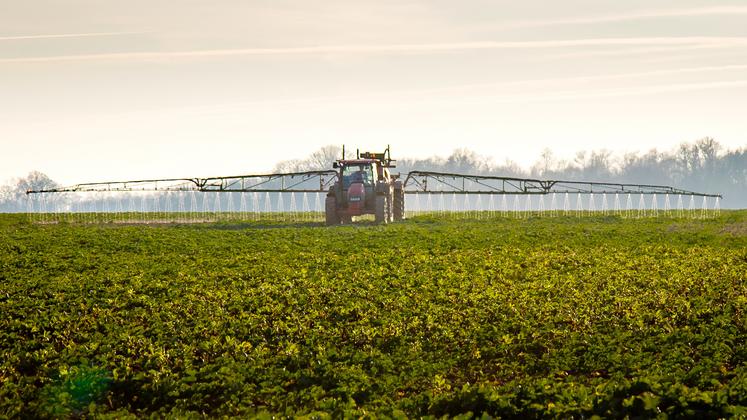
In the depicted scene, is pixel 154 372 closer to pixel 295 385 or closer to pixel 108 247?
pixel 295 385

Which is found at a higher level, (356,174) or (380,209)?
(356,174)

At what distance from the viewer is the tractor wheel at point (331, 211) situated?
55.3m

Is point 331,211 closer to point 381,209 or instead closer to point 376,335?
point 381,209

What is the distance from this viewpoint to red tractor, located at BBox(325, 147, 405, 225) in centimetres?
5409

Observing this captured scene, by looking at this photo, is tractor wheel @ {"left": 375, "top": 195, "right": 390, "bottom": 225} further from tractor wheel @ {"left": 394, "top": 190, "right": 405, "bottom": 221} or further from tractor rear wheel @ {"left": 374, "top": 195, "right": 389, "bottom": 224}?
tractor wheel @ {"left": 394, "top": 190, "right": 405, "bottom": 221}

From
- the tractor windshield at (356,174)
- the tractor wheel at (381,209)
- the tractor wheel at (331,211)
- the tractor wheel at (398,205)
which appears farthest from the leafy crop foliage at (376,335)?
the tractor wheel at (398,205)

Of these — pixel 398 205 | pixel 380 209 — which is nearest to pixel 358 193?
pixel 380 209

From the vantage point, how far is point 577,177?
6786 inches

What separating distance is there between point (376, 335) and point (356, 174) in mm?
35186

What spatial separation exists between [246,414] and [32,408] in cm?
424

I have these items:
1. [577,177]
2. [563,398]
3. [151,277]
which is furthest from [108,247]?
[577,177]

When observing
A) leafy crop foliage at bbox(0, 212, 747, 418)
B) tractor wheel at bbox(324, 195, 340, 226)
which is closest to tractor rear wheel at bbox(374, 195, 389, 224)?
tractor wheel at bbox(324, 195, 340, 226)

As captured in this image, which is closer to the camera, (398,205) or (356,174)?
(356,174)

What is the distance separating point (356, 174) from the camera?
5516 cm
